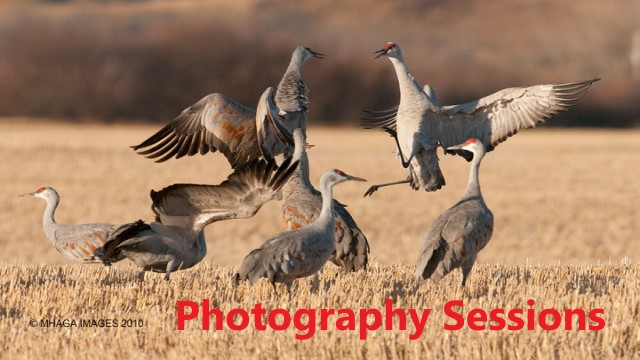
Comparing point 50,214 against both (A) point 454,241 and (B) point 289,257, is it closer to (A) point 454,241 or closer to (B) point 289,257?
(B) point 289,257

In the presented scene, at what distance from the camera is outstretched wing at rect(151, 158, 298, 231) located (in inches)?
286

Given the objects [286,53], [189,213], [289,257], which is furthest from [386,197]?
[286,53]

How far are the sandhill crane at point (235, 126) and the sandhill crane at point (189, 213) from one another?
43.1 inches

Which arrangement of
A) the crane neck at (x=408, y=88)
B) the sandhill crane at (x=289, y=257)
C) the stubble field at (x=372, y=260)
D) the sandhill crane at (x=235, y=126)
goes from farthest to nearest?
the crane neck at (x=408, y=88)
the sandhill crane at (x=235, y=126)
the sandhill crane at (x=289, y=257)
the stubble field at (x=372, y=260)

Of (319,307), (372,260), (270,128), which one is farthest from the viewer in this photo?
(372,260)

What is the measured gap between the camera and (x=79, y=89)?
152 ft

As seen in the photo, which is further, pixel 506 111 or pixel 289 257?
pixel 506 111

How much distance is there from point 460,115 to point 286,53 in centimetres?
4156

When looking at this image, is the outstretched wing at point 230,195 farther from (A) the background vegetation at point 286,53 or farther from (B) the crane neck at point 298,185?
(A) the background vegetation at point 286,53

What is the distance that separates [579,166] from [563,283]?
20.1m

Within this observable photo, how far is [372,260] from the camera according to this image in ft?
33.3

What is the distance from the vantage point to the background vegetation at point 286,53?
4678 centimetres

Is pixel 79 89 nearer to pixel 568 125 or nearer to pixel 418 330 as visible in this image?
pixel 568 125

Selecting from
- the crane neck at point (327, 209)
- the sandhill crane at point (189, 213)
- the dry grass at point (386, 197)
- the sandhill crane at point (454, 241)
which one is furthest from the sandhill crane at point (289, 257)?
the dry grass at point (386, 197)
